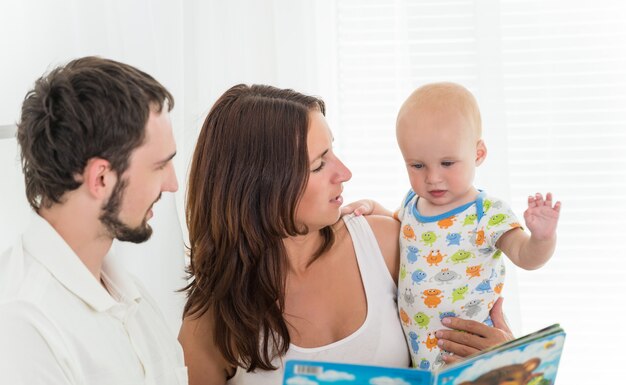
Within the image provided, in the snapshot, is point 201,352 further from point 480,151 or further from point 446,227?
point 480,151

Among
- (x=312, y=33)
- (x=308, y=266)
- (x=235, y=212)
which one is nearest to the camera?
(x=235, y=212)

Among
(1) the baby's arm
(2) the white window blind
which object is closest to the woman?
(1) the baby's arm

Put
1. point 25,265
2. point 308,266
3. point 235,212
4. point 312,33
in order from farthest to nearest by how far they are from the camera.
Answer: point 312,33 → point 308,266 → point 235,212 → point 25,265

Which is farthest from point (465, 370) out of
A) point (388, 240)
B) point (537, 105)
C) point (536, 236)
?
point (537, 105)

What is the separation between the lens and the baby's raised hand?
1652 millimetres

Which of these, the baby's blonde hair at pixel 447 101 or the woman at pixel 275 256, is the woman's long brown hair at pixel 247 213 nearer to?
the woman at pixel 275 256

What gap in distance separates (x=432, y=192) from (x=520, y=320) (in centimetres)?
101

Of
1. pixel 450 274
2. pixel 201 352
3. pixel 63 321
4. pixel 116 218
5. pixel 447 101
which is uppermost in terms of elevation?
pixel 447 101

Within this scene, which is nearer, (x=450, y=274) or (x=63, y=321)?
(x=63, y=321)

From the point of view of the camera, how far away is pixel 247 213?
5.84ft

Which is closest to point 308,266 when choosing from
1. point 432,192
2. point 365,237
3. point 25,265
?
point 365,237

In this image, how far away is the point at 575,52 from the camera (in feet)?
9.04

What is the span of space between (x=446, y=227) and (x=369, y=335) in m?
0.31

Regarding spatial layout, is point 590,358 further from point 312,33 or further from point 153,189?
point 153,189
